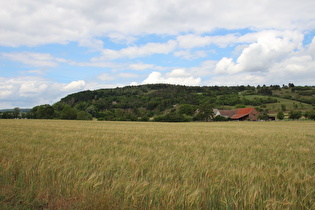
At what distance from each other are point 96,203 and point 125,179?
0.86 metres

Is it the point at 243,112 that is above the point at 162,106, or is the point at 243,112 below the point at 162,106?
below

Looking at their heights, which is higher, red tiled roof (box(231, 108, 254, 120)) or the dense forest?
the dense forest

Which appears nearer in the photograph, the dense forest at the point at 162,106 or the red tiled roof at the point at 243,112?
the dense forest at the point at 162,106

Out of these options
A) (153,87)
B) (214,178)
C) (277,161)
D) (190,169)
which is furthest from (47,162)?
(153,87)

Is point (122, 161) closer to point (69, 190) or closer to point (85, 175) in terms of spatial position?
point (85, 175)

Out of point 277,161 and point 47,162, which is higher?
point 47,162

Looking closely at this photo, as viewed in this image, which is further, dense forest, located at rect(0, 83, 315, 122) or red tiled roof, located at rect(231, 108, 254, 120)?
red tiled roof, located at rect(231, 108, 254, 120)

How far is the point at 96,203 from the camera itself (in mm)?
2959

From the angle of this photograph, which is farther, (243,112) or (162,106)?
(162,106)

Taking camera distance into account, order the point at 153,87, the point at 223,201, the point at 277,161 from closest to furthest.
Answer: the point at 223,201 → the point at 277,161 → the point at 153,87

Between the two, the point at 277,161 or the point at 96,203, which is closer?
the point at 96,203

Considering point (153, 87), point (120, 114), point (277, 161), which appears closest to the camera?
point (277, 161)

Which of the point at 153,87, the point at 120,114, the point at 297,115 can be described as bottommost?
the point at 297,115

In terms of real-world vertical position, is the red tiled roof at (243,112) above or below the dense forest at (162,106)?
below
